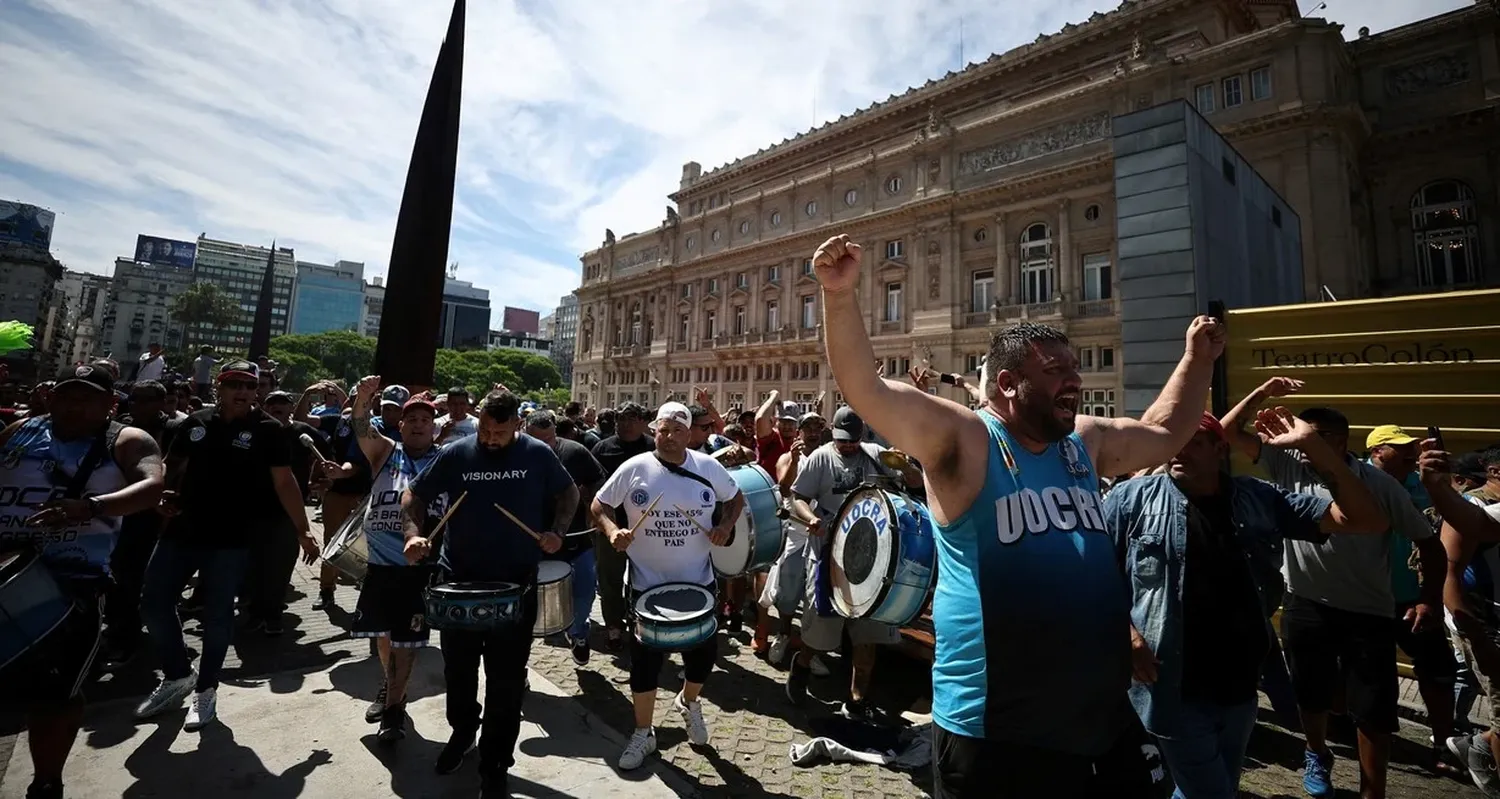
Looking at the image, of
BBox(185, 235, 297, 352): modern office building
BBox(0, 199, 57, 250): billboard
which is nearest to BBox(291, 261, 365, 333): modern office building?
BBox(185, 235, 297, 352): modern office building

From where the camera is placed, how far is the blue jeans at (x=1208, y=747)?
2.63 m

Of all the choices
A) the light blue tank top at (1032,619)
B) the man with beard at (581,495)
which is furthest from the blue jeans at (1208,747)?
the man with beard at (581,495)

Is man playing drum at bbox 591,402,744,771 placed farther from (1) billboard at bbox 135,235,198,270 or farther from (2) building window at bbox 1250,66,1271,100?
(1) billboard at bbox 135,235,198,270

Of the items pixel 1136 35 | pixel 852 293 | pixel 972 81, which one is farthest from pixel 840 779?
pixel 972 81

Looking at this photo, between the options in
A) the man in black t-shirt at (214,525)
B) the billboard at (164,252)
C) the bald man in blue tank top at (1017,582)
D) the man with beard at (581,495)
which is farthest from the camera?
the billboard at (164,252)

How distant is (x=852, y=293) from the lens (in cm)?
192

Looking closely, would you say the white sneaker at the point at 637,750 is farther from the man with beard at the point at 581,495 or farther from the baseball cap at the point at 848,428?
the baseball cap at the point at 848,428

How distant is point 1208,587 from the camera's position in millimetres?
Result: 2719

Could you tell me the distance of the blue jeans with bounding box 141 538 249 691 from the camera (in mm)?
4230

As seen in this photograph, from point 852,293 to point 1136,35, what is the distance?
33.9 meters

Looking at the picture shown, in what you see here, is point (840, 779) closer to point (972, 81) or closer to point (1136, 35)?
point (1136, 35)

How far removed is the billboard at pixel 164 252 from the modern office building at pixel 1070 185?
12545cm

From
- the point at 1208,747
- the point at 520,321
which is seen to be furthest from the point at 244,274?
the point at 1208,747

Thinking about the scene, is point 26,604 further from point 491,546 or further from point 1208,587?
point 1208,587
